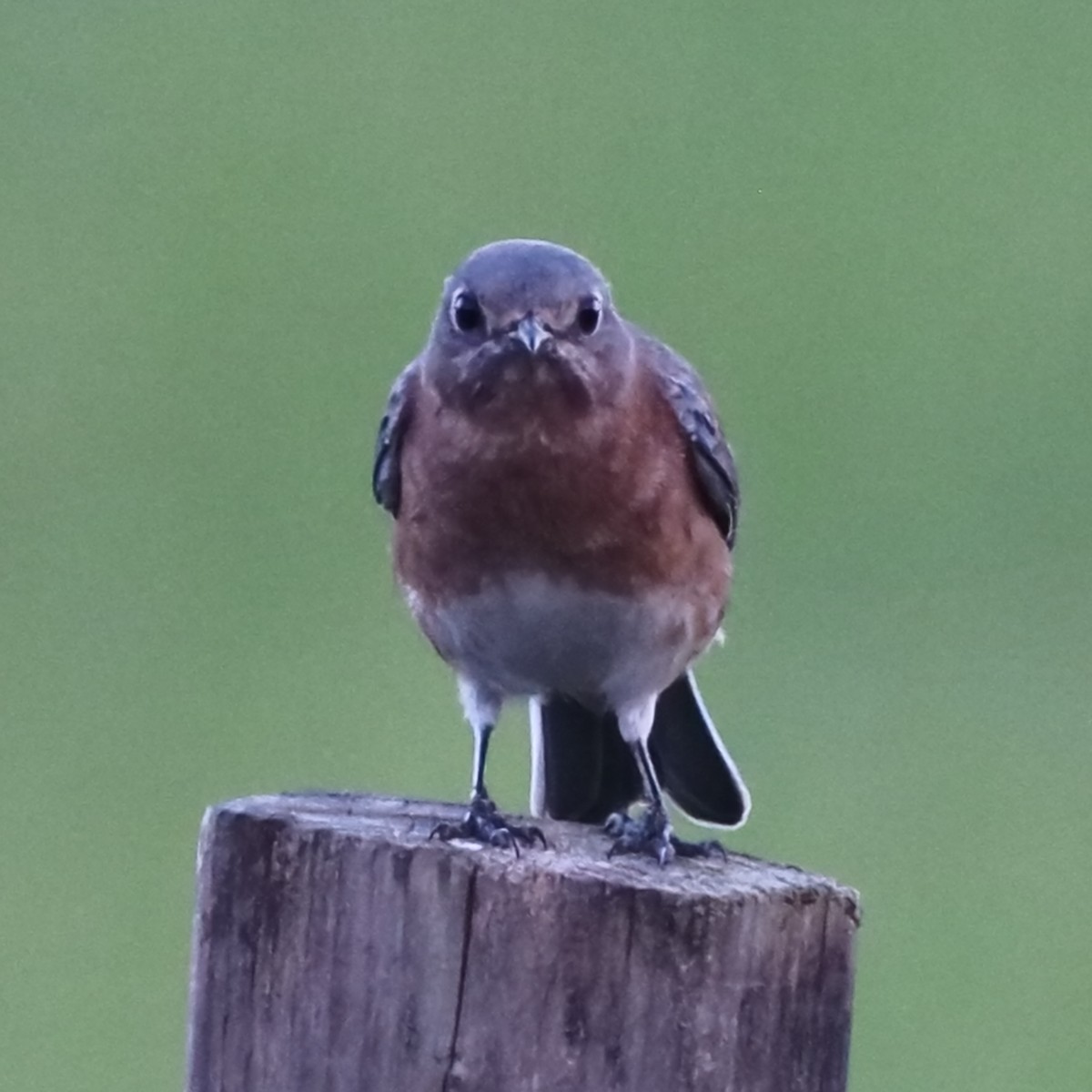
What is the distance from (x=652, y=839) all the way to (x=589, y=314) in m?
1.49

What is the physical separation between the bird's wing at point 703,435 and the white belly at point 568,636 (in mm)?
311

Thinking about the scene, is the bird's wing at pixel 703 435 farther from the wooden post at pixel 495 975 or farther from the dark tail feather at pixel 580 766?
Answer: the wooden post at pixel 495 975

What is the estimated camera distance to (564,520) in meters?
6.18

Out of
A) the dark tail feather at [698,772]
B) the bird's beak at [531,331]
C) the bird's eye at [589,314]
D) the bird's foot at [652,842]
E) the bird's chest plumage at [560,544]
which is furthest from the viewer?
the dark tail feather at [698,772]

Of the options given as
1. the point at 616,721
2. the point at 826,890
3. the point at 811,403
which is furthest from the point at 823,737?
the point at 826,890

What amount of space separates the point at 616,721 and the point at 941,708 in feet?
14.1

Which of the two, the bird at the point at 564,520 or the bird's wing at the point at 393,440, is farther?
the bird's wing at the point at 393,440

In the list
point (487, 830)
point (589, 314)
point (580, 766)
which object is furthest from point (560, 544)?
point (487, 830)

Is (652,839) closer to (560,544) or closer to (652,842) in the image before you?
(652,842)

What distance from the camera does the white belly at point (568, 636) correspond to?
6.26m

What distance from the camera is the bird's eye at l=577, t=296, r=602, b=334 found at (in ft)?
19.5

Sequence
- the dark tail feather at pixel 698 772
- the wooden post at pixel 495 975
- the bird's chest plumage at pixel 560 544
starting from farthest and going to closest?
the dark tail feather at pixel 698 772, the bird's chest plumage at pixel 560 544, the wooden post at pixel 495 975

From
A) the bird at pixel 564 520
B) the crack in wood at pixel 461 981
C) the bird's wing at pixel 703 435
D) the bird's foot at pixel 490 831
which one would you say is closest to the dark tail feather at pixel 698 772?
the bird at pixel 564 520

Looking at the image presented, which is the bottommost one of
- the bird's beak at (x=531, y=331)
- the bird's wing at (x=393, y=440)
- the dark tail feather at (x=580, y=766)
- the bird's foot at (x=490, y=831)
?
the bird's foot at (x=490, y=831)
